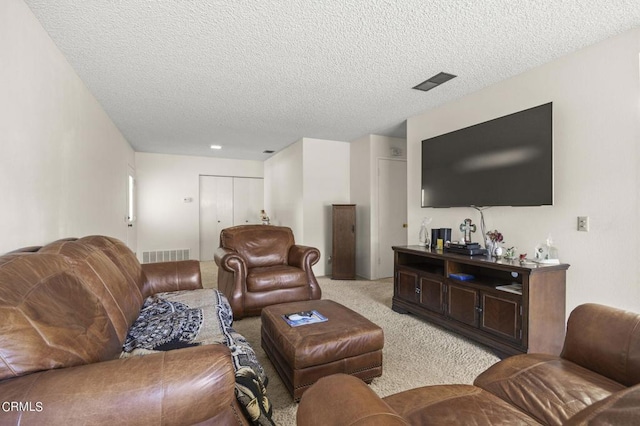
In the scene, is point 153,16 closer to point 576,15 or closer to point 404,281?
point 576,15

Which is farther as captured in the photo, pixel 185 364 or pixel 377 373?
pixel 377 373

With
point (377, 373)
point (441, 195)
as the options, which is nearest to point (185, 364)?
point (377, 373)

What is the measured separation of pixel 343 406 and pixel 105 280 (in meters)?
1.41

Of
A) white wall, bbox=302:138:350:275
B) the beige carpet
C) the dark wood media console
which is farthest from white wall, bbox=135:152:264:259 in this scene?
the dark wood media console

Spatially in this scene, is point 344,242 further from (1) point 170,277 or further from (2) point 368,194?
(1) point 170,277

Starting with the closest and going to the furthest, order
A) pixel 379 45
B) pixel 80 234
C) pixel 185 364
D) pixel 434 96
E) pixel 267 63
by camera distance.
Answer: pixel 185 364 < pixel 379 45 < pixel 267 63 < pixel 80 234 < pixel 434 96

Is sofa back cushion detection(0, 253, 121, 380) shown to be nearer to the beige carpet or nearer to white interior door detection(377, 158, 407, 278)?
the beige carpet

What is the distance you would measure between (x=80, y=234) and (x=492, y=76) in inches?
159

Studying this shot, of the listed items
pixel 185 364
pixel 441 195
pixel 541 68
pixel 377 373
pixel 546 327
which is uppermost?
pixel 541 68

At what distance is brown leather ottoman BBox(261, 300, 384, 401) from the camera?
161 cm

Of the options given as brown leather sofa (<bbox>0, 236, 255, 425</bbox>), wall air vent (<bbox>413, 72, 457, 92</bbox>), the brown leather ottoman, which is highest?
wall air vent (<bbox>413, 72, 457, 92</bbox>)

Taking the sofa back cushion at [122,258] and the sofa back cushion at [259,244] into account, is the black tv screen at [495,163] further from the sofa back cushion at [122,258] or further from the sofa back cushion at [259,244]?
the sofa back cushion at [122,258]

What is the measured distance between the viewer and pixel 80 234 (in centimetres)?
266

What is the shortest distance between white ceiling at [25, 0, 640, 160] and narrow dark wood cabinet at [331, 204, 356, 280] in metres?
1.76
